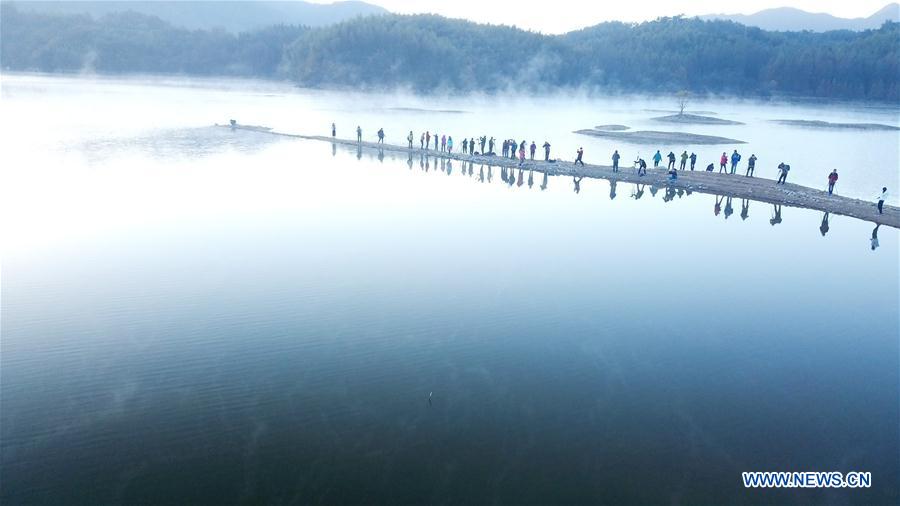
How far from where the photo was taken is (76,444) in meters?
10.5

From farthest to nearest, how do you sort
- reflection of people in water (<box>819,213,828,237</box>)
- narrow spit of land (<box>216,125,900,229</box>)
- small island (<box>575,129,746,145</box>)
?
small island (<box>575,129,746,145</box>), narrow spit of land (<box>216,125,900,229</box>), reflection of people in water (<box>819,213,828,237</box>)

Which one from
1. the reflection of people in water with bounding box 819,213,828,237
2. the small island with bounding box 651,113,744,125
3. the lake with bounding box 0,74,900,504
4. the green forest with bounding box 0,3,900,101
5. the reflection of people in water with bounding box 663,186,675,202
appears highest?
the green forest with bounding box 0,3,900,101

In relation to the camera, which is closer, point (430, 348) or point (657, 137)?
point (430, 348)

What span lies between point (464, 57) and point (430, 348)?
→ 15062 cm

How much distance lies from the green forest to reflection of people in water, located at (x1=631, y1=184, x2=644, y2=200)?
119177 millimetres

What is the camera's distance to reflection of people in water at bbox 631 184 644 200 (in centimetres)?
3281

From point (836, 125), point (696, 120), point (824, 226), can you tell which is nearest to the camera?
point (824, 226)

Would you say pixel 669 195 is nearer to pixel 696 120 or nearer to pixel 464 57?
pixel 696 120

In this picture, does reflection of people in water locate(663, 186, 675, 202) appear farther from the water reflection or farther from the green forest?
the green forest

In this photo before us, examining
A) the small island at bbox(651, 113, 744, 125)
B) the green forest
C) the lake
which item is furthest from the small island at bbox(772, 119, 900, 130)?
the green forest

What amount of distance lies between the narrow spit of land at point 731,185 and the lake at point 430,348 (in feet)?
6.07

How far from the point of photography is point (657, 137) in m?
63.5

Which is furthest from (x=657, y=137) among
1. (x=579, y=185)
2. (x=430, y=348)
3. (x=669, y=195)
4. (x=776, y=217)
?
(x=430, y=348)

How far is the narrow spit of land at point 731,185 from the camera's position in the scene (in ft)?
97.3
